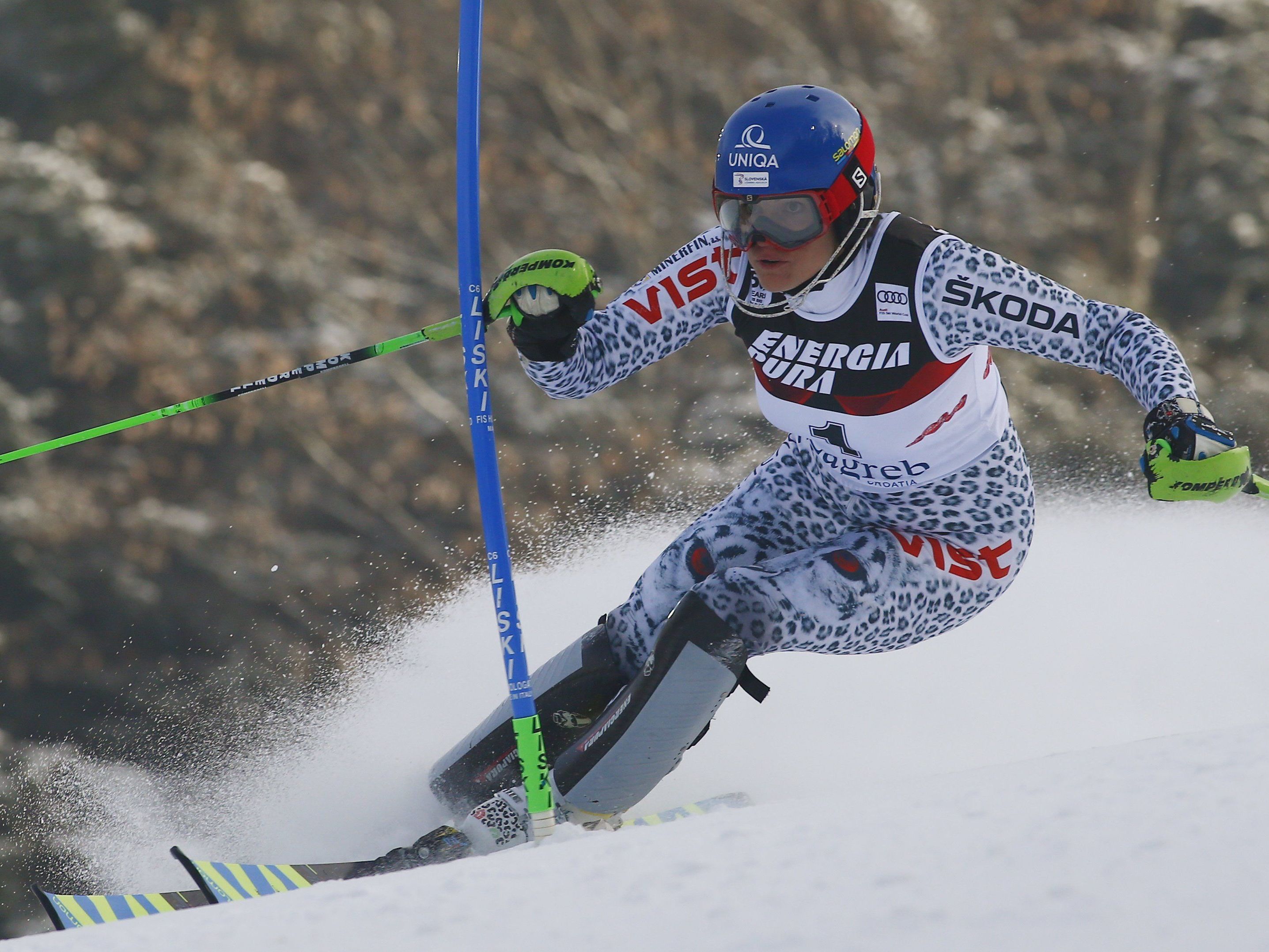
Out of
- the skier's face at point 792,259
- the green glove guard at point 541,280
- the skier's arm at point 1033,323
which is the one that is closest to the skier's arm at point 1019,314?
the skier's arm at point 1033,323

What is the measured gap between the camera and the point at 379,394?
9234mm

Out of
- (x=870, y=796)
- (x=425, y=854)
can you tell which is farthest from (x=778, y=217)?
(x=425, y=854)

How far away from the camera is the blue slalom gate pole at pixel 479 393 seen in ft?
8.19

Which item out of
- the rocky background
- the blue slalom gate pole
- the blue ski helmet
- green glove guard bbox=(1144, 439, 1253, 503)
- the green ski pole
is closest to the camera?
green glove guard bbox=(1144, 439, 1253, 503)

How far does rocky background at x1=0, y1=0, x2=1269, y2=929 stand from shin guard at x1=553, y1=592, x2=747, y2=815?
5339mm

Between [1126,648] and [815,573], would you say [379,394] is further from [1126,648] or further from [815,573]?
[815,573]

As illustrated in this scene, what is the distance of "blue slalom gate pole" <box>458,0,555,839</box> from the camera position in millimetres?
2496

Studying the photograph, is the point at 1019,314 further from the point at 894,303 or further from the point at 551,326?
the point at 551,326

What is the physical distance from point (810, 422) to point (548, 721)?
960 mm

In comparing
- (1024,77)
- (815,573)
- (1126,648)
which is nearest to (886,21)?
(1024,77)

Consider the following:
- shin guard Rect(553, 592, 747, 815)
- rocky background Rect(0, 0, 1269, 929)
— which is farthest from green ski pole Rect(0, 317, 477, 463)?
rocky background Rect(0, 0, 1269, 929)

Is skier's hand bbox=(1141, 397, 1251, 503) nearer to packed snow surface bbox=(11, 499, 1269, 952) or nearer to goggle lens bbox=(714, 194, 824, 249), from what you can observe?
packed snow surface bbox=(11, 499, 1269, 952)

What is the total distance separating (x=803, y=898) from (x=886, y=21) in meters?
10.9

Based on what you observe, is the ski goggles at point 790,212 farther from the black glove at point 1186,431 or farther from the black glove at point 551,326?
the black glove at point 1186,431
